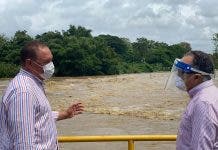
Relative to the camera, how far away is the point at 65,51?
55.8m

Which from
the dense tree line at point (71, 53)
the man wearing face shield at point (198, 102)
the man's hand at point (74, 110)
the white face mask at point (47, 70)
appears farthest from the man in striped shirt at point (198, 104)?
the dense tree line at point (71, 53)

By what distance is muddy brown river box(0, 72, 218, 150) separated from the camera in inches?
829

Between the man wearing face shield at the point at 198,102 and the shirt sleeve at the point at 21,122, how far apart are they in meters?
0.98

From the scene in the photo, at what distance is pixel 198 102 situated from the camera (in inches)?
126

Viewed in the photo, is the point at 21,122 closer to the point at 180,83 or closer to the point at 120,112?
the point at 180,83

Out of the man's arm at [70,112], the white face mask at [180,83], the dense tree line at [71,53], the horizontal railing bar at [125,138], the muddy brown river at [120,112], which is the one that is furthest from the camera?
Answer: the dense tree line at [71,53]

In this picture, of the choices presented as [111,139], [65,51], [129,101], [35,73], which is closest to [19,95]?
[35,73]

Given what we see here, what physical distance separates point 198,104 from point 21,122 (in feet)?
3.77

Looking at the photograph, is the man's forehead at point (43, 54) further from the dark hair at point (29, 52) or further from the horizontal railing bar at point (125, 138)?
the horizontal railing bar at point (125, 138)

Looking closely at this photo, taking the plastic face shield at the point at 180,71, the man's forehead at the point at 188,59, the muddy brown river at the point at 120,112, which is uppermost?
the man's forehead at the point at 188,59

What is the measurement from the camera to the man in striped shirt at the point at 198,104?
311cm

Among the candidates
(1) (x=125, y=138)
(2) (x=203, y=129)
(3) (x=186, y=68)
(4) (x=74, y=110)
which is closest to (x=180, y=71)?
(3) (x=186, y=68)

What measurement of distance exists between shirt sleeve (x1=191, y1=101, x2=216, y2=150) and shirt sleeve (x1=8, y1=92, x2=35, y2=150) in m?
1.06

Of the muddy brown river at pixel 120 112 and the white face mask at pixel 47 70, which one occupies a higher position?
the white face mask at pixel 47 70
